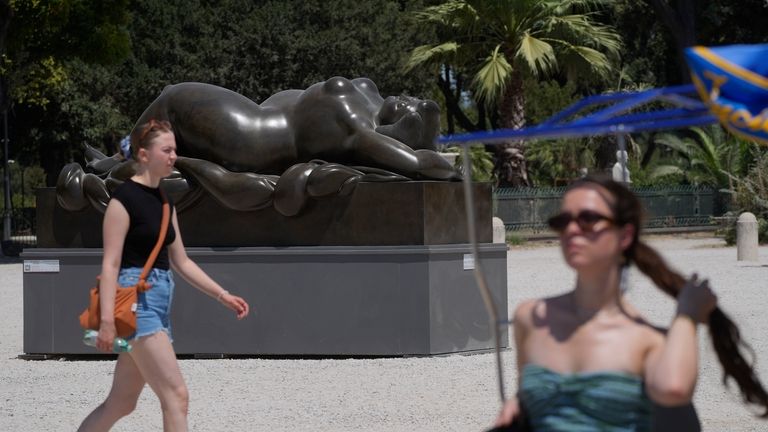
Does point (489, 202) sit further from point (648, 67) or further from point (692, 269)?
point (648, 67)

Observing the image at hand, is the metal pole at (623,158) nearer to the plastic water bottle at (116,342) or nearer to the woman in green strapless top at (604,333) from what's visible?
the woman in green strapless top at (604,333)

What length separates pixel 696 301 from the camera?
9.12 ft

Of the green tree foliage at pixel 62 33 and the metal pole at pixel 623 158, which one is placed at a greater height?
the green tree foliage at pixel 62 33

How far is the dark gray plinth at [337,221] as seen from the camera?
9539 millimetres

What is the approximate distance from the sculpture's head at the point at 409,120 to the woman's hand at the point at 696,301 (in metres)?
6.98

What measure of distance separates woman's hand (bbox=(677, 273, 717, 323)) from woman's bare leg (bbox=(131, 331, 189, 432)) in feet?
9.19

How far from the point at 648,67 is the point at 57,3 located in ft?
82.0

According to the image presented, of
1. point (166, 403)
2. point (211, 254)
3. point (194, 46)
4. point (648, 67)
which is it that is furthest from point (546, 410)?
point (648, 67)

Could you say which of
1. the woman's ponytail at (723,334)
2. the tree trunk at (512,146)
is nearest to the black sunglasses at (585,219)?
the woman's ponytail at (723,334)

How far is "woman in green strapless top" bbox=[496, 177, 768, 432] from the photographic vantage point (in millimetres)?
2854

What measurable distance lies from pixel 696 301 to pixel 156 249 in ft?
9.50

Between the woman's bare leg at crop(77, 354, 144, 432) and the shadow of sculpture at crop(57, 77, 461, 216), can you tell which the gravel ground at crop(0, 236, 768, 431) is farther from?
the woman's bare leg at crop(77, 354, 144, 432)

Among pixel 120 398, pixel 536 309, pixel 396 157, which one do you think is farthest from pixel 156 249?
pixel 396 157

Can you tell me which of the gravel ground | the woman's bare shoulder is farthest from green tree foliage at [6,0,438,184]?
the woman's bare shoulder
